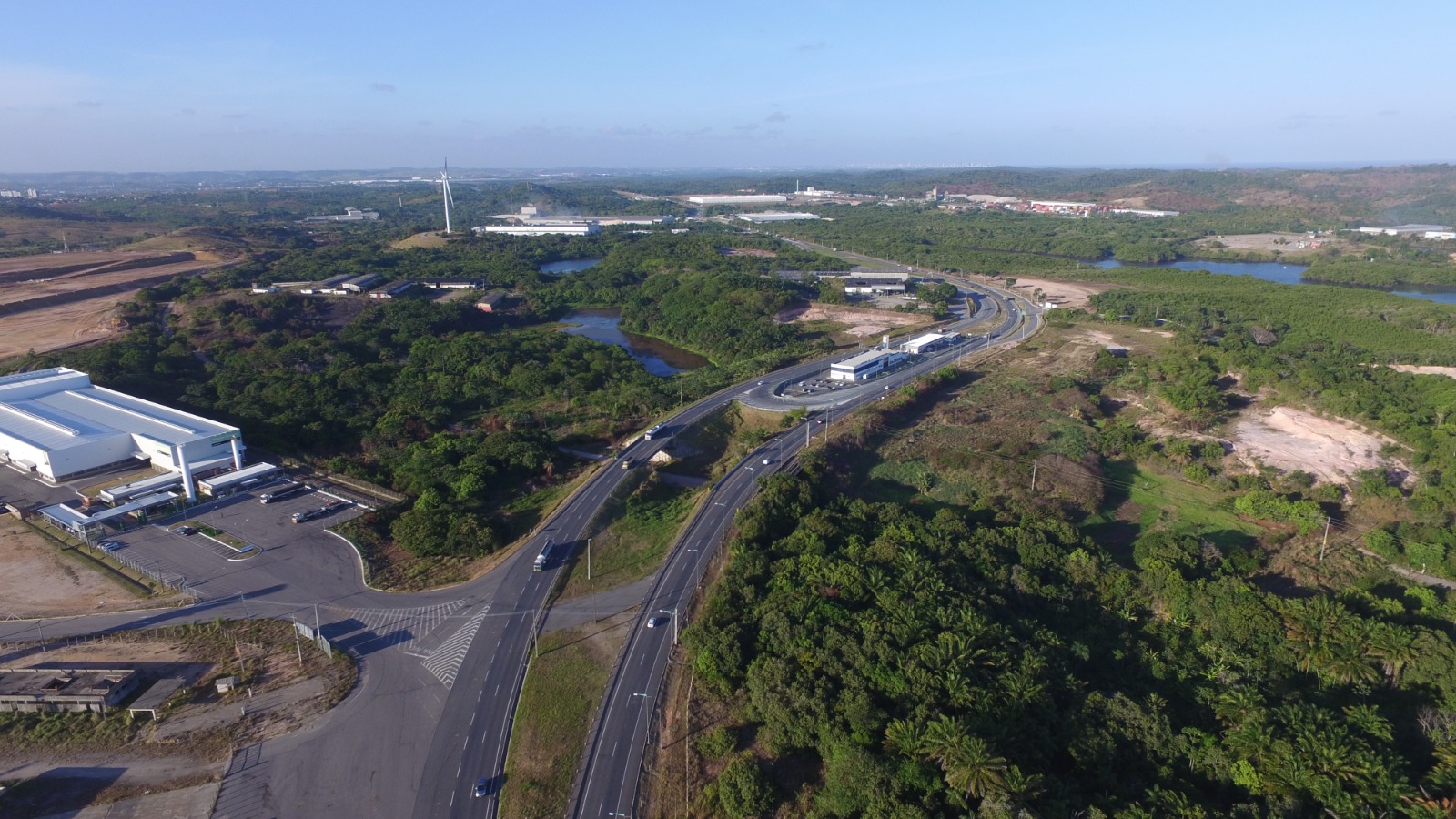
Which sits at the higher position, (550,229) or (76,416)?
(550,229)

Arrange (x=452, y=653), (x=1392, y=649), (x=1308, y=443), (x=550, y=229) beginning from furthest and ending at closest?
(x=550, y=229) → (x=1308, y=443) → (x=452, y=653) → (x=1392, y=649)

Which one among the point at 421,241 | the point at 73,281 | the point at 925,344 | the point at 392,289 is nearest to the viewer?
the point at 925,344

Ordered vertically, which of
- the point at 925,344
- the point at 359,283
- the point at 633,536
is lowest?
the point at 633,536

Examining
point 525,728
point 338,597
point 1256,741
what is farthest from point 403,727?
point 1256,741

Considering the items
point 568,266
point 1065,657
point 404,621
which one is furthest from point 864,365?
point 568,266

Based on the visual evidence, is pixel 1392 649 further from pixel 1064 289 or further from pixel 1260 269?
pixel 1260 269

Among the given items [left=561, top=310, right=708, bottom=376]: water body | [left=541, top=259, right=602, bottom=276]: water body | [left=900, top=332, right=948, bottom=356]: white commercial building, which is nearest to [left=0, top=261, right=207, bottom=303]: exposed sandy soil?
[left=541, top=259, right=602, bottom=276]: water body

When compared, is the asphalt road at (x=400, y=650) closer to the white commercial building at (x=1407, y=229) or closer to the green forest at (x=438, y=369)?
the green forest at (x=438, y=369)

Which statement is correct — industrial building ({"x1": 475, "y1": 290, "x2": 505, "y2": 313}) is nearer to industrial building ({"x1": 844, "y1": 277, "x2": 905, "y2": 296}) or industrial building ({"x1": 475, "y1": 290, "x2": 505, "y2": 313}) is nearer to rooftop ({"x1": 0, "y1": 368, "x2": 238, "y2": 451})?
rooftop ({"x1": 0, "y1": 368, "x2": 238, "y2": 451})
